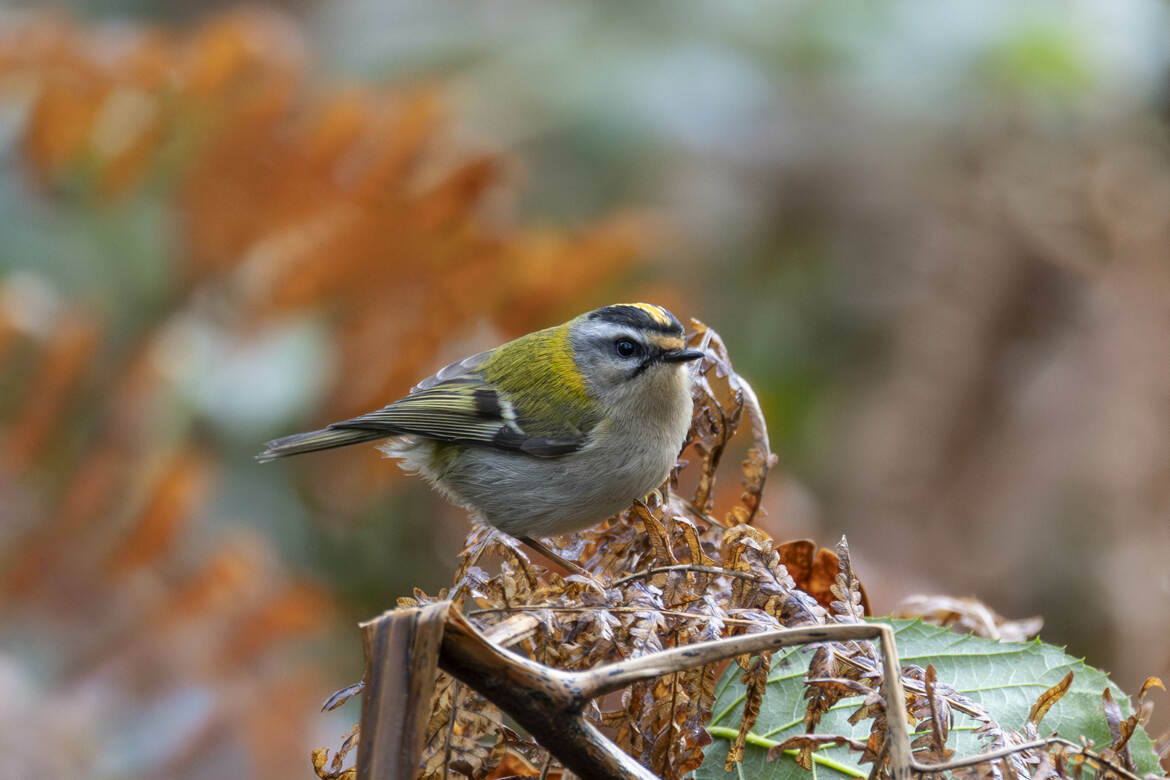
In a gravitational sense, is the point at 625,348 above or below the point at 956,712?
above

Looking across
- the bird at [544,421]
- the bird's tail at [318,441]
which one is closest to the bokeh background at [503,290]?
the bird's tail at [318,441]

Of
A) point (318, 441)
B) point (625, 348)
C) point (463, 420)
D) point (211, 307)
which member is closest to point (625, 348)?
point (625, 348)

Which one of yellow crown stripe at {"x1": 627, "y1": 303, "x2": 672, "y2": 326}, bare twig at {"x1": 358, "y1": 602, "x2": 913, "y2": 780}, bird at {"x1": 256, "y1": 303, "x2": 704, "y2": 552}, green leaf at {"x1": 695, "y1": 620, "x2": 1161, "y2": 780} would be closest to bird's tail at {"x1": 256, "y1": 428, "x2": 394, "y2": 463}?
bird at {"x1": 256, "y1": 303, "x2": 704, "y2": 552}

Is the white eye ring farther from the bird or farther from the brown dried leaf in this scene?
the brown dried leaf

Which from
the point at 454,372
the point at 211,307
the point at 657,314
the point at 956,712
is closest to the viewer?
the point at 956,712

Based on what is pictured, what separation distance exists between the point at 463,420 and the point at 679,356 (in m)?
0.75

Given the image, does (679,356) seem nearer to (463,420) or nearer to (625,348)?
(625,348)

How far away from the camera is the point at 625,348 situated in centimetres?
337

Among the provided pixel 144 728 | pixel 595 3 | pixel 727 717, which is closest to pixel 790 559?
pixel 727 717

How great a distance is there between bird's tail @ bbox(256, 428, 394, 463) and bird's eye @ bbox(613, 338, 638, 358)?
730mm

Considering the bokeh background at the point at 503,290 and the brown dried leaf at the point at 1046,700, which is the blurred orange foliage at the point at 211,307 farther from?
the brown dried leaf at the point at 1046,700

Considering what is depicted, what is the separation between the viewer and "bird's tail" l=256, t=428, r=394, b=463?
10.8 feet

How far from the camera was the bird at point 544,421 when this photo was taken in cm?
303

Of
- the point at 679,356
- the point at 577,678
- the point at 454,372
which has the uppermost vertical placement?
the point at 454,372
